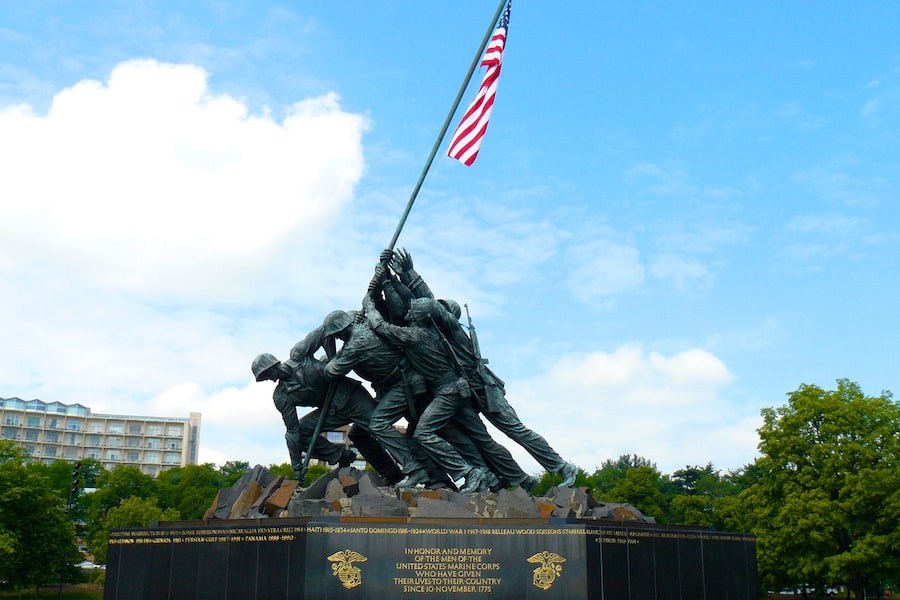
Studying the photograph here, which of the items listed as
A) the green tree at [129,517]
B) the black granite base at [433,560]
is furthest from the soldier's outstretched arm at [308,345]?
the green tree at [129,517]

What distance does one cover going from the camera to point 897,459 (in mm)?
27703

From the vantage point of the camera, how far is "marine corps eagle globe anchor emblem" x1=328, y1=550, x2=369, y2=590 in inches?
484

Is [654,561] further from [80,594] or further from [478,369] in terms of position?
[80,594]

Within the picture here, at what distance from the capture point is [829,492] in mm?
28297

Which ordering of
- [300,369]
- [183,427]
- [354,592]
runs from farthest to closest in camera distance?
[183,427] < [300,369] < [354,592]

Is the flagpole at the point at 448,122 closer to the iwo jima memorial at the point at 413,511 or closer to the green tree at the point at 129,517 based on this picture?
the iwo jima memorial at the point at 413,511

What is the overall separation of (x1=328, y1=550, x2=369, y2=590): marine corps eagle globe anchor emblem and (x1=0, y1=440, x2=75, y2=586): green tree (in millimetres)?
23402

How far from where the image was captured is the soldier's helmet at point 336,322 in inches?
626

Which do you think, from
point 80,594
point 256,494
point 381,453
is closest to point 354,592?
point 256,494

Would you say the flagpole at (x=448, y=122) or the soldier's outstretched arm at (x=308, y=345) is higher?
the flagpole at (x=448, y=122)

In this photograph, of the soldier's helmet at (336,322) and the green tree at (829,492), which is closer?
the soldier's helmet at (336,322)

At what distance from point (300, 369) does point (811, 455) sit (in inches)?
791

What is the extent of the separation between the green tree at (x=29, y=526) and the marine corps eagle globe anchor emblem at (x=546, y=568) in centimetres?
2510

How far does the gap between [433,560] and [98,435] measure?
96867 millimetres
